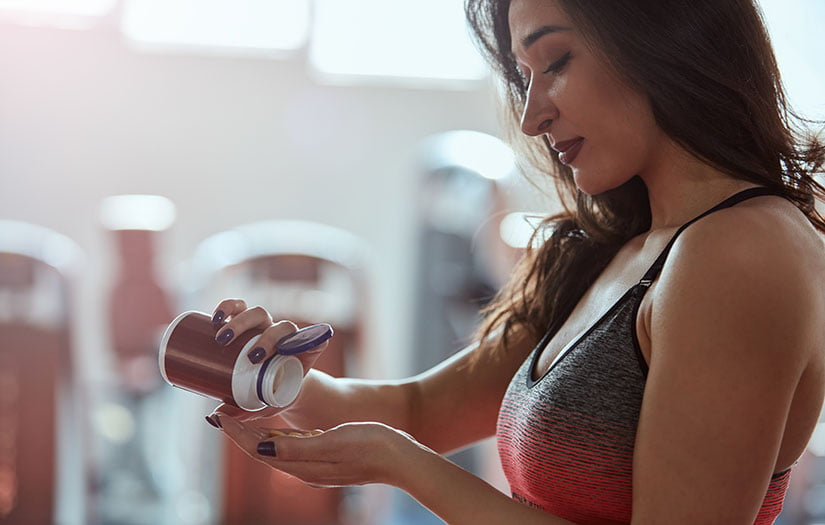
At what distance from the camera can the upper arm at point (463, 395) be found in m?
1.25

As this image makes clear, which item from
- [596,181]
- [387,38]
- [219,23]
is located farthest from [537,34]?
[387,38]

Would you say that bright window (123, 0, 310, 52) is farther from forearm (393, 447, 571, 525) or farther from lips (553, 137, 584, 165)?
forearm (393, 447, 571, 525)

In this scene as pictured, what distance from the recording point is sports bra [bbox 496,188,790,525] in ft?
2.98

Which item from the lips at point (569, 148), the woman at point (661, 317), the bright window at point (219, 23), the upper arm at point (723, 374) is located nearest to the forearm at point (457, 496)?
the woman at point (661, 317)

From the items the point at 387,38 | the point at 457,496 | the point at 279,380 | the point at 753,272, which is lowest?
the point at 457,496

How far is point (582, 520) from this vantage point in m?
0.98

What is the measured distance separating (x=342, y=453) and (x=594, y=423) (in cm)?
25

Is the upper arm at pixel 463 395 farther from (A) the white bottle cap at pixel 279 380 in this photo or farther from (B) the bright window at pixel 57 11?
(B) the bright window at pixel 57 11

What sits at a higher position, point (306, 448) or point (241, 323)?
point (241, 323)

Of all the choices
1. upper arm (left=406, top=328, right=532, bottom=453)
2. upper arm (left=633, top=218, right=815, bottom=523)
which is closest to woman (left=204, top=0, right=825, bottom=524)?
upper arm (left=633, top=218, right=815, bottom=523)

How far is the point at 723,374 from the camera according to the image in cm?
83

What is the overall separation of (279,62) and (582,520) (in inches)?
153

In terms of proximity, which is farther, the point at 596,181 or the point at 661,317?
the point at 596,181

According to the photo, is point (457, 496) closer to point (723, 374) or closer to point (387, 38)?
point (723, 374)
